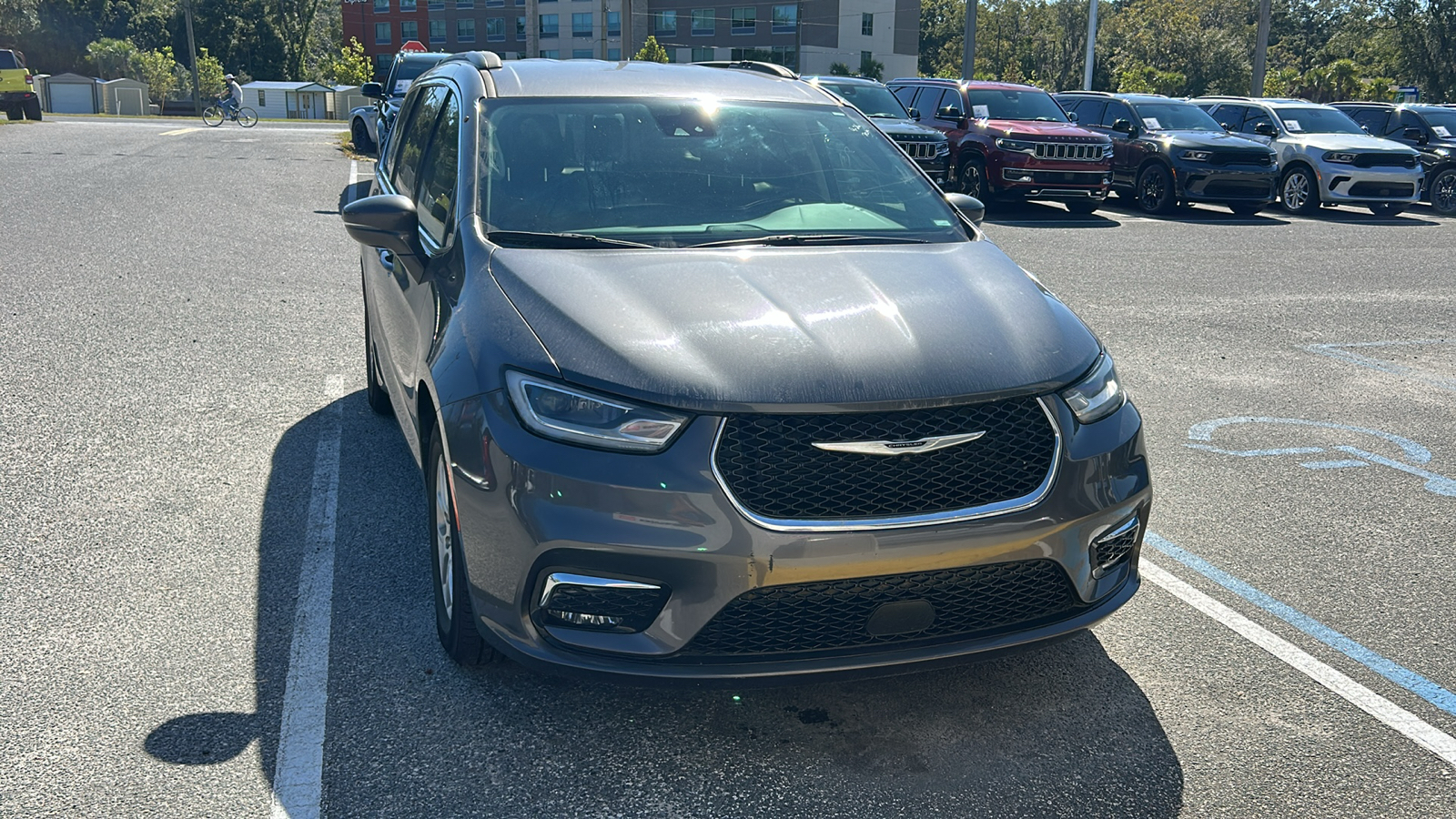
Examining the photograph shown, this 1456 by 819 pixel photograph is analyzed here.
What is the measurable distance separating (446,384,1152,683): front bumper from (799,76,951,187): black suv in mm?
13970

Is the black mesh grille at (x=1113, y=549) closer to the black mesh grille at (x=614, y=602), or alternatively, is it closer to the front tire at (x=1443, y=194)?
the black mesh grille at (x=614, y=602)

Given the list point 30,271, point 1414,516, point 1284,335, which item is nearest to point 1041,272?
point 1284,335

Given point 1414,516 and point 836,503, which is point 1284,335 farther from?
point 836,503

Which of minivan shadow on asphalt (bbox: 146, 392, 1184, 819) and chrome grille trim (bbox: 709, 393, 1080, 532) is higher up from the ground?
chrome grille trim (bbox: 709, 393, 1080, 532)

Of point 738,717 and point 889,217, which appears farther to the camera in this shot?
point 889,217

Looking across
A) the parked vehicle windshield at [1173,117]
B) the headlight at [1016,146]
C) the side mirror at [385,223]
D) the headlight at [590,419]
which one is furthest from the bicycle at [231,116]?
the headlight at [590,419]

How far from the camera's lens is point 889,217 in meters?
4.39

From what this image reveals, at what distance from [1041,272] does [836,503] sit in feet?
31.4

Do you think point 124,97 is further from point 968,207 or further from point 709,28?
point 968,207

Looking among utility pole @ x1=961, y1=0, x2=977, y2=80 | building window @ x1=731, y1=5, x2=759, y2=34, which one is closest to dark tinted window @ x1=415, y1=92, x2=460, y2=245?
utility pole @ x1=961, y1=0, x2=977, y2=80

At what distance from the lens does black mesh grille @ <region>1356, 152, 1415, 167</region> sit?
1802 cm

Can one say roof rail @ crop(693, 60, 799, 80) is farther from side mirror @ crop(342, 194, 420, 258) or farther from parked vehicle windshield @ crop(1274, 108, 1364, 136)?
parked vehicle windshield @ crop(1274, 108, 1364, 136)

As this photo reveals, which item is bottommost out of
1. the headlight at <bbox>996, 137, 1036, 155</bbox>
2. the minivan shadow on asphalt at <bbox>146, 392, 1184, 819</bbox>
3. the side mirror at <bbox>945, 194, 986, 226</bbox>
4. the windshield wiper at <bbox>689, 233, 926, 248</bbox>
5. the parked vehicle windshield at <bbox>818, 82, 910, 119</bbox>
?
the minivan shadow on asphalt at <bbox>146, 392, 1184, 819</bbox>

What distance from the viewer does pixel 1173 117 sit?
1911 cm
